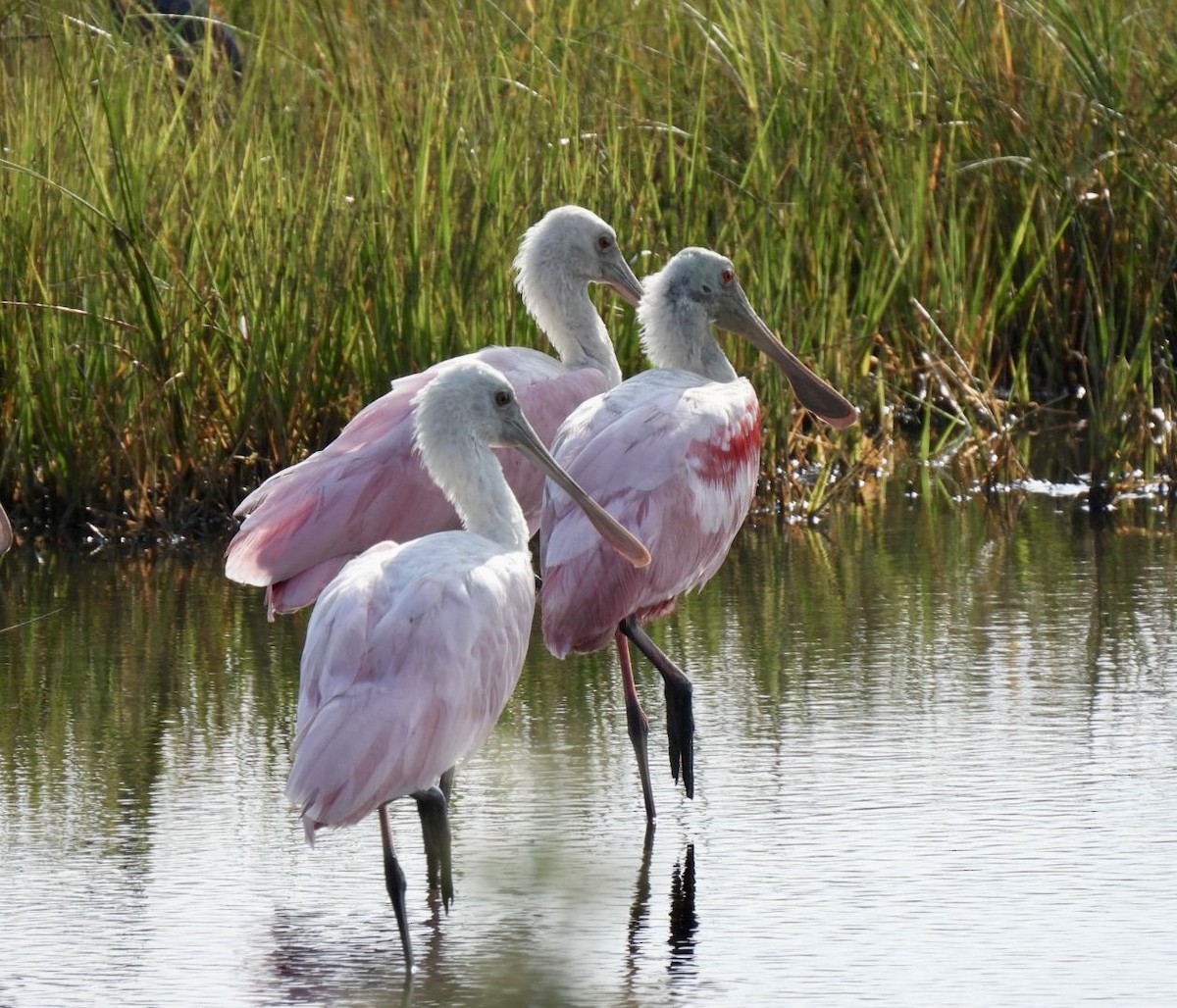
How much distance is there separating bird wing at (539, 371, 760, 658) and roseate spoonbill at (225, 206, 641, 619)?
38cm

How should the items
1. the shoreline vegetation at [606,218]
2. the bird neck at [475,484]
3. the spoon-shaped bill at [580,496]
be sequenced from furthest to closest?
the shoreline vegetation at [606,218], the spoon-shaped bill at [580,496], the bird neck at [475,484]

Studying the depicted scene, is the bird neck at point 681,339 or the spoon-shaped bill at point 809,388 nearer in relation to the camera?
the bird neck at point 681,339

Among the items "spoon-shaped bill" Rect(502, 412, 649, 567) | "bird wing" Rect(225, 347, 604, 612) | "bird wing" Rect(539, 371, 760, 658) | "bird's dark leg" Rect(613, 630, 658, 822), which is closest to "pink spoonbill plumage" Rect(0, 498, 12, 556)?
"bird wing" Rect(225, 347, 604, 612)

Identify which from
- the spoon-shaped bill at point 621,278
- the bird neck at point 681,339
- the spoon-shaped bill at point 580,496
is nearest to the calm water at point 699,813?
the spoon-shaped bill at point 580,496

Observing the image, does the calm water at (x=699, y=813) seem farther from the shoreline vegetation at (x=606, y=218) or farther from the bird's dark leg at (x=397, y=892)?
the shoreline vegetation at (x=606, y=218)

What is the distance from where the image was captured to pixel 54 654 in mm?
6430

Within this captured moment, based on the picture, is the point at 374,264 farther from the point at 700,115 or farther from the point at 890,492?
the point at 890,492

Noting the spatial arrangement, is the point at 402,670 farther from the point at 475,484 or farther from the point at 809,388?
the point at 809,388

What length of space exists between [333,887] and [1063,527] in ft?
12.4

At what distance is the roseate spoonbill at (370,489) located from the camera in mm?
5816

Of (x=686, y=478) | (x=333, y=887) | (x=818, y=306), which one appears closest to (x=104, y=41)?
(x=818, y=306)

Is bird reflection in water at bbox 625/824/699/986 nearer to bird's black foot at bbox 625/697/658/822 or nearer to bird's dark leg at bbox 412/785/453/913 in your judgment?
bird's black foot at bbox 625/697/658/822

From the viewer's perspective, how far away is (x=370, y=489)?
5969mm

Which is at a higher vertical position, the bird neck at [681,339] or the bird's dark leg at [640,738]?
the bird neck at [681,339]
